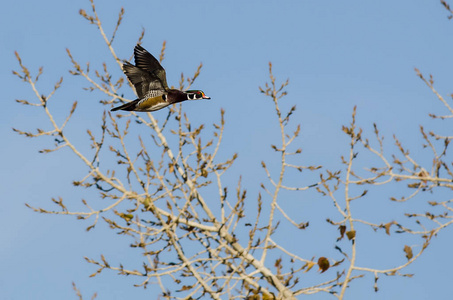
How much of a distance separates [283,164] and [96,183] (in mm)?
2575

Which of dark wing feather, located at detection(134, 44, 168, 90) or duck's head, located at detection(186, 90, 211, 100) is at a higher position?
dark wing feather, located at detection(134, 44, 168, 90)

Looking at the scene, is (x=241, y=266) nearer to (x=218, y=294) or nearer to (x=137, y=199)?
(x=218, y=294)

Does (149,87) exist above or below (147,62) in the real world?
below

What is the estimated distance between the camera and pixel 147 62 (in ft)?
35.4

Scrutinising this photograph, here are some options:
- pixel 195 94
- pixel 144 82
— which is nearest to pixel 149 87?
pixel 144 82

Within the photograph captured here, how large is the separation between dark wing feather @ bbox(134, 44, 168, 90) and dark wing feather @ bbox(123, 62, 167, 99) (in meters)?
0.05

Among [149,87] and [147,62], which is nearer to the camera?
[147,62]

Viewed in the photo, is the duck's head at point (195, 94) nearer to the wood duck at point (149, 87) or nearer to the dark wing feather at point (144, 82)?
the wood duck at point (149, 87)

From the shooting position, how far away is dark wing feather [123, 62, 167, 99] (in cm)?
1085

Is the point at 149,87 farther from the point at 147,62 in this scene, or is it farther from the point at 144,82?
the point at 147,62

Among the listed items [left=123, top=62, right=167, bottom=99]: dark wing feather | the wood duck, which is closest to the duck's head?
the wood duck

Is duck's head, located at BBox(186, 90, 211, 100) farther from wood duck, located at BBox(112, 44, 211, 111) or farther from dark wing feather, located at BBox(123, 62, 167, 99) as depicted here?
dark wing feather, located at BBox(123, 62, 167, 99)

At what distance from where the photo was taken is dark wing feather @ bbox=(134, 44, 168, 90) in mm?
10742

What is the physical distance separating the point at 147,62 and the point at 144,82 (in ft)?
1.14
